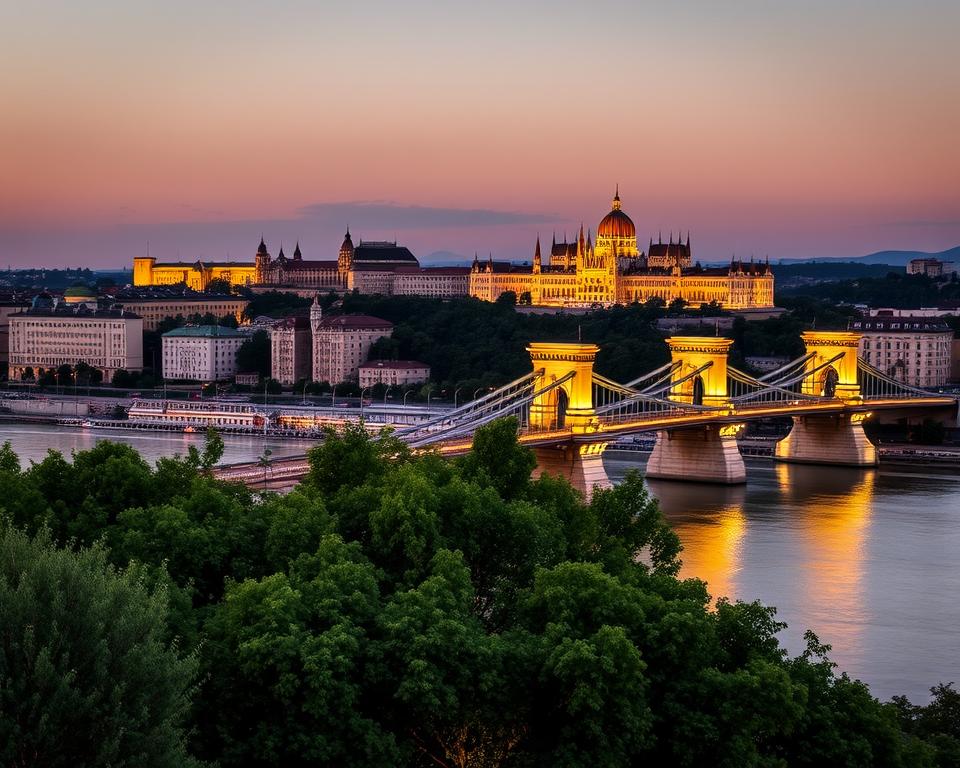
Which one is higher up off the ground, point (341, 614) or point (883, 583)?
point (341, 614)

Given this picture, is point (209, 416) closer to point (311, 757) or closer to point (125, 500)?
point (125, 500)

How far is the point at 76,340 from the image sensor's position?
71.2m

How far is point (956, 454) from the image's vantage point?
127ft

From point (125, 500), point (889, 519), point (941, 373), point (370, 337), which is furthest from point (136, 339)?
point (125, 500)

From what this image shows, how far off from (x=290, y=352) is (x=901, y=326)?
2139 centimetres

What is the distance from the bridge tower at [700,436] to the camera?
32.4 m

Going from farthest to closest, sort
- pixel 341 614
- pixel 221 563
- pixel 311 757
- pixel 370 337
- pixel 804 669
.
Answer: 1. pixel 370 337
2. pixel 221 563
3. pixel 804 669
4. pixel 341 614
5. pixel 311 757

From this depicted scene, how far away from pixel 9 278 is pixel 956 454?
13831 cm

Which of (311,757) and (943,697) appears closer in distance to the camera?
(311,757)

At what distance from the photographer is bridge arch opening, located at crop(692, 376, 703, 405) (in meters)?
36.2

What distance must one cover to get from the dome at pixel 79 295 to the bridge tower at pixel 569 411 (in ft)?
177

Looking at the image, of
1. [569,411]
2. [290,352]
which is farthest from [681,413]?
[290,352]

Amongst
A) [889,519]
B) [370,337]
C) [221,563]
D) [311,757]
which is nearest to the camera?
[311,757]

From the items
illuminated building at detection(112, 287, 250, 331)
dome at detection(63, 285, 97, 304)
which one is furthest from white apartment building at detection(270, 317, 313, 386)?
dome at detection(63, 285, 97, 304)
